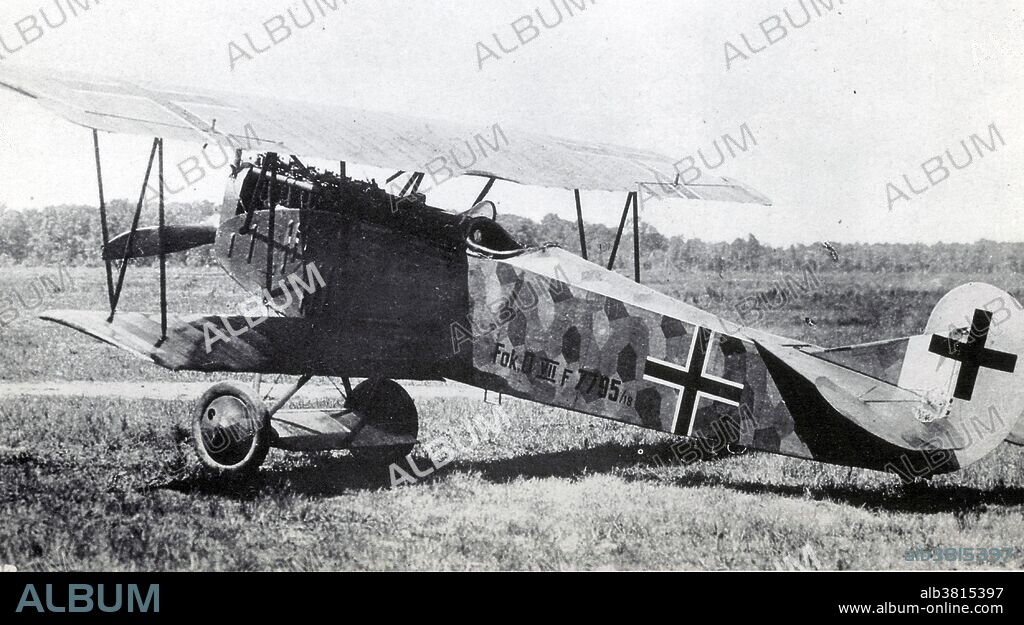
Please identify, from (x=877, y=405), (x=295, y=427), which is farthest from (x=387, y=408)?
(x=877, y=405)

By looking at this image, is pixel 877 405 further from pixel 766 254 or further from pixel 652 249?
pixel 652 249

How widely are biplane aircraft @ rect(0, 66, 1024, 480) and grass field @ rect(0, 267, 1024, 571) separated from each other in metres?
0.39

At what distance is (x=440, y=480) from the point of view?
6.71 metres

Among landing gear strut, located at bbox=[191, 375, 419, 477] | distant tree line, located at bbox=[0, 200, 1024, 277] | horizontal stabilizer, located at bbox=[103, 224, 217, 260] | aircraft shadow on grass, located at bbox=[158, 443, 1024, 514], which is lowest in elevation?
aircraft shadow on grass, located at bbox=[158, 443, 1024, 514]

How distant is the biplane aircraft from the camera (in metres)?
5.60

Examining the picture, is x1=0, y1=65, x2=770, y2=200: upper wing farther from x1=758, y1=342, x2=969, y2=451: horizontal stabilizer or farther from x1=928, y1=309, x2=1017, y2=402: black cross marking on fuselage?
x1=928, y1=309, x2=1017, y2=402: black cross marking on fuselage

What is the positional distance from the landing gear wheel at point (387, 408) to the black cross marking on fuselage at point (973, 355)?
4.31 m

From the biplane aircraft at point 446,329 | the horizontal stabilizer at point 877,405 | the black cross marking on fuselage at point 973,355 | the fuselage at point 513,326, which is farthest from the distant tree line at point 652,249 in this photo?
the black cross marking on fuselage at point 973,355

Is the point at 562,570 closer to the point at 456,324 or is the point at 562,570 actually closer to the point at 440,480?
the point at 440,480

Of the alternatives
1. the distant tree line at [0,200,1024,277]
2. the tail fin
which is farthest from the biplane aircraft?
the distant tree line at [0,200,1024,277]

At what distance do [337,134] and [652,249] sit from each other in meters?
27.2

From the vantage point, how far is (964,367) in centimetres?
566
